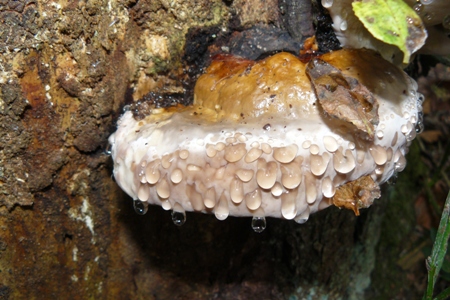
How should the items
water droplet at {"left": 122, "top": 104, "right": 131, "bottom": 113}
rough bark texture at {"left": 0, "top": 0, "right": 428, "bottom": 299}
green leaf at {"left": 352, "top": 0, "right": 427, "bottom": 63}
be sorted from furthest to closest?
water droplet at {"left": 122, "top": 104, "right": 131, "bottom": 113}
rough bark texture at {"left": 0, "top": 0, "right": 428, "bottom": 299}
green leaf at {"left": 352, "top": 0, "right": 427, "bottom": 63}

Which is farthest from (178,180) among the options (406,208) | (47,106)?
(406,208)

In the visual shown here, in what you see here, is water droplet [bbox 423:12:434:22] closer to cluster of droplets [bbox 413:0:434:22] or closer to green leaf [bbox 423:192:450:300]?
cluster of droplets [bbox 413:0:434:22]

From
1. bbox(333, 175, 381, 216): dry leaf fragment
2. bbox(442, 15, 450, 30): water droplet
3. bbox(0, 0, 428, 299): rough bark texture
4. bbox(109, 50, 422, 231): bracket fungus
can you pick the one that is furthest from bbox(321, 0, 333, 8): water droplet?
bbox(333, 175, 381, 216): dry leaf fragment

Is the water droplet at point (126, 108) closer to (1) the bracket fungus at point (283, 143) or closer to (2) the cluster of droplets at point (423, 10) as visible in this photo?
(1) the bracket fungus at point (283, 143)

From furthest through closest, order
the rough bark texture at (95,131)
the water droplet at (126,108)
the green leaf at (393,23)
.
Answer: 1. the water droplet at (126,108)
2. the rough bark texture at (95,131)
3. the green leaf at (393,23)

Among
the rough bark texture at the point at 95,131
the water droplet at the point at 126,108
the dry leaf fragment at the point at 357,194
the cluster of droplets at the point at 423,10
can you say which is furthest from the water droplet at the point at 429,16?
the water droplet at the point at 126,108

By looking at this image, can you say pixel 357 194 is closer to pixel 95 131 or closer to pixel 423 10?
pixel 423 10

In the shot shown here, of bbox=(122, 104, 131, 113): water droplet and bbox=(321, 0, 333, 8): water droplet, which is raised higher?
bbox=(321, 0, 333, 8): water droplet

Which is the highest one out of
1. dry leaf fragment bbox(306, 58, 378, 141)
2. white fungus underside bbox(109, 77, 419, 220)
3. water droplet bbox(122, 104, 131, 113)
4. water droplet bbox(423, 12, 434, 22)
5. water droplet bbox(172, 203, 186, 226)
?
water droplet bbox(423, 12, 434, 22)
